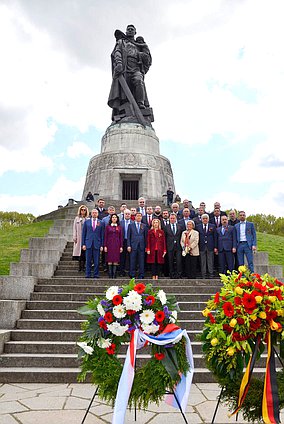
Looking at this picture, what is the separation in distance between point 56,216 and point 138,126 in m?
7.35

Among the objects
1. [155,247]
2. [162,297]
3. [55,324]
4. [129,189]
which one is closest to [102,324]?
[162,297]

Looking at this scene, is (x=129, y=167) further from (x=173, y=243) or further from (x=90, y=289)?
(x=90, y=289)

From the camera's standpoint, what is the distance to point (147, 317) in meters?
3.42

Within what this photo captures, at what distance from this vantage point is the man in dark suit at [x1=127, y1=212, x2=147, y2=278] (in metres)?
8.98

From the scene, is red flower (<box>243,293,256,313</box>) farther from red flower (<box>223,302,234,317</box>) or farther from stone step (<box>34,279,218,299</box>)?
stone step (<box>34,279,218,299</box>)

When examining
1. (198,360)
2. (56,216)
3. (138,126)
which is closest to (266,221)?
(138,126)

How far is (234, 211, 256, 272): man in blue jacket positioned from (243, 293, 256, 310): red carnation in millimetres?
6075

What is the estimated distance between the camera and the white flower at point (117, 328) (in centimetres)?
340

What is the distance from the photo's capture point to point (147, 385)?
11.0 ft

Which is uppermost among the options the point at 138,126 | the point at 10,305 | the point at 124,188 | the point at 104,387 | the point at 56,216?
the point at 138,126

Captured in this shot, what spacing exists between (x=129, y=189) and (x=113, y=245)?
1238cm

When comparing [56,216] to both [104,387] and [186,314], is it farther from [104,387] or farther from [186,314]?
[104,387]

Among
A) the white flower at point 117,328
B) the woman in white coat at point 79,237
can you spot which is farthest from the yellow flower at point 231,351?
the woman in white coat at point 79,237

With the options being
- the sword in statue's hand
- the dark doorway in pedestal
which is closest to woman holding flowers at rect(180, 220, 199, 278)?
the dark doorway in pedestal
